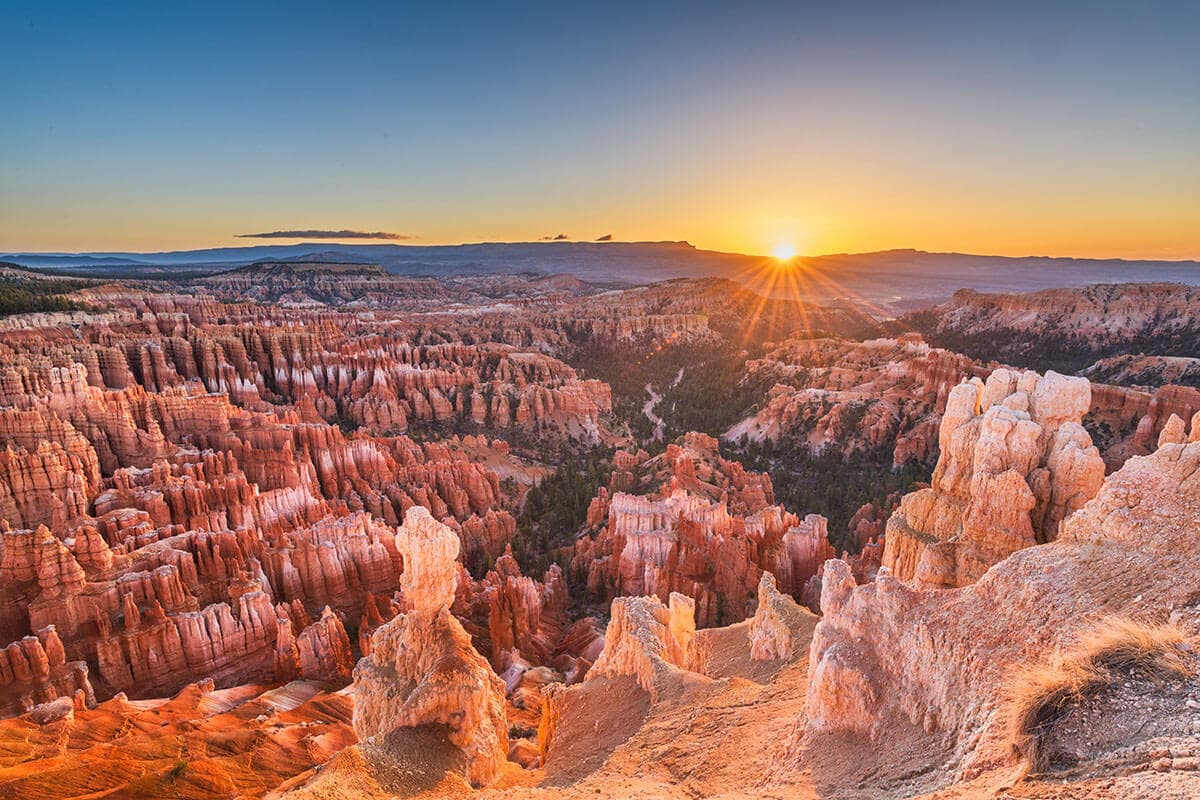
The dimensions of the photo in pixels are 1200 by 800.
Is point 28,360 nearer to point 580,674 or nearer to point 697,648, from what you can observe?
point 580,674

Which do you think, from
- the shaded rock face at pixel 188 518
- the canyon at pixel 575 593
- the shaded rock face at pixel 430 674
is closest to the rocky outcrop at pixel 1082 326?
the canyon at pixel 575 593

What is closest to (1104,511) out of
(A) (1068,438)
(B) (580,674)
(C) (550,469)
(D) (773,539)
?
(A) (1068,438)

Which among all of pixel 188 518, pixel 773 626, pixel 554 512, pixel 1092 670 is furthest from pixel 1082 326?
pixel 188 518

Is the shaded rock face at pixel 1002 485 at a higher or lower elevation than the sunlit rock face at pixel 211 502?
higher

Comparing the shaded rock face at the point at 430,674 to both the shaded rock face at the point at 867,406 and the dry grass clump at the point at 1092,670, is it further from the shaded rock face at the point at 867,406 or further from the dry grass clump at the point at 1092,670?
the shaded rock face at the point at 867,406

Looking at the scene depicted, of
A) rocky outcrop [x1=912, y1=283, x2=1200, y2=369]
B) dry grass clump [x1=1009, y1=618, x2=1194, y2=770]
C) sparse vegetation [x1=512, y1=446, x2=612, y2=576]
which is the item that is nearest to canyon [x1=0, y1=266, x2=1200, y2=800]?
dry grass clump [x1=1009, y1=618, x2=1194, y2=770]

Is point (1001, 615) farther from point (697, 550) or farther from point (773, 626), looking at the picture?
point (697, 550)
